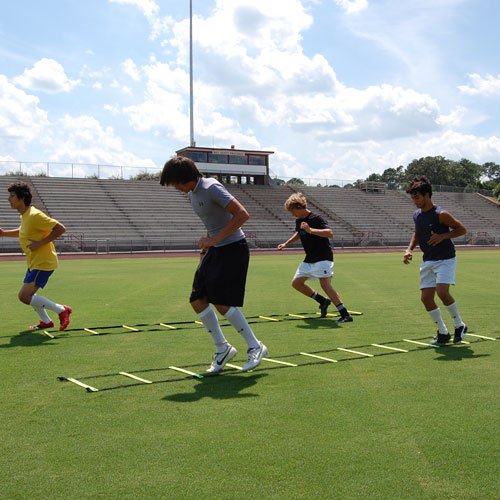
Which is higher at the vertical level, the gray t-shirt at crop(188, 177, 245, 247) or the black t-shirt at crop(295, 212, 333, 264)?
the gray t-shirt at crop(188, 177, 245, 247)

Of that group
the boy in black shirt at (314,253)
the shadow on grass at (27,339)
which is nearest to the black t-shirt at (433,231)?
the boy in black shirt at (314,253)

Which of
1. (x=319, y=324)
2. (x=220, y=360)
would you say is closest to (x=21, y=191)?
(x=220, y=360)

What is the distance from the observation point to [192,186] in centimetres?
598

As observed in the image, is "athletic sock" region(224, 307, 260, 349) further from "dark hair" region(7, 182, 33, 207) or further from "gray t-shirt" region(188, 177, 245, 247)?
"dark hair" region(7, 182, 33, 207)

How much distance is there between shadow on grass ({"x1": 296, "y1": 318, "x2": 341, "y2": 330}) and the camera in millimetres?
9062

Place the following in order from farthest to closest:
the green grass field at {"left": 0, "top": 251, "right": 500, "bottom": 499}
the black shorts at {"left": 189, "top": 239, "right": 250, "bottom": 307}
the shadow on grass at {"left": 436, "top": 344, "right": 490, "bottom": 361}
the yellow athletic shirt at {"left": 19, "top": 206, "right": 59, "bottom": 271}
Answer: the yellow athletic shirt at {"left": 19, "top": 206, "right": 59, "bottom": 271}, the shadow on grass at {"left": 436, "top": 344, "right": 490, "bottom": 361}, the black shorts at {"left": 189, "top": 239, "right": 250, "bottom": 307}, the green grass field at {"left": 0, "top": 251, "right": 500, "bottom": 499}

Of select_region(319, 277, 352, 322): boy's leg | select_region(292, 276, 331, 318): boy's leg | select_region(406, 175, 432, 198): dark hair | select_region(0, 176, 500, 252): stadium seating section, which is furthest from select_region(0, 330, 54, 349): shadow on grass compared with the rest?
select_region(0, 176, 500, 252): stadium seating section

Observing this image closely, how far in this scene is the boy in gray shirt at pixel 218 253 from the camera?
588 centimetres

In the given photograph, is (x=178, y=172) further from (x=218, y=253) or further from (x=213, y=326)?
(x=213, y=326)

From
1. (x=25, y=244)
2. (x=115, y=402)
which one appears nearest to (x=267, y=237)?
(x=25, y=244)

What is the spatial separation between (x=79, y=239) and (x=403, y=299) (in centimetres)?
3222

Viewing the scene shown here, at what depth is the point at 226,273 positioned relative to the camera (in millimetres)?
6094

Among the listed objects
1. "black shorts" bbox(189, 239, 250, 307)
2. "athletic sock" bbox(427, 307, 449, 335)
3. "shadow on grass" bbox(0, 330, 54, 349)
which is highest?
"black shorts" bbox(189, 239, 250, 307)

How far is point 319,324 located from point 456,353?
2696 mm
